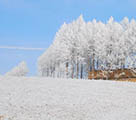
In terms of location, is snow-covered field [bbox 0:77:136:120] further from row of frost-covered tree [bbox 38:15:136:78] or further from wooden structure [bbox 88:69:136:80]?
row of frost-covered tree [bbox 38:15:136:78]

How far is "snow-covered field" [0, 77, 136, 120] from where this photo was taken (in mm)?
12398

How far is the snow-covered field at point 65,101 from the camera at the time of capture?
12398 mm

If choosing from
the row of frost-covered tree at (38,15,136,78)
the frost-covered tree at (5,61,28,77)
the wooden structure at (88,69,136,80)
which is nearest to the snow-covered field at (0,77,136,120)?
the wooden structure at (88,69,136,80)

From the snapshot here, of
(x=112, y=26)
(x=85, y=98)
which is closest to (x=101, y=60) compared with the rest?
(x=112, y=26)

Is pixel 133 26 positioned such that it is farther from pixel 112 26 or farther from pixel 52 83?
pixel 52 83

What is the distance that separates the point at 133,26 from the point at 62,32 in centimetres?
1401

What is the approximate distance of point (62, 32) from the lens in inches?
1921

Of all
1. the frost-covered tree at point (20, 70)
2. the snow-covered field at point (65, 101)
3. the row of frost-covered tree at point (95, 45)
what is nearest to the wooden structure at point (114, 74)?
the row of frost-covered tree at point (95, 45)

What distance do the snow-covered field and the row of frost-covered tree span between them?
70.8 ft

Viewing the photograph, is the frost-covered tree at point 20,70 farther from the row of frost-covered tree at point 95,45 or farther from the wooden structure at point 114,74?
the wooden structure at point 114,74

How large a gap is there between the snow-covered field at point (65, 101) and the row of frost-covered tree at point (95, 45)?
70.8 ft

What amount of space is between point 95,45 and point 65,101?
29577 millimetres

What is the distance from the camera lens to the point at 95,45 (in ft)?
144

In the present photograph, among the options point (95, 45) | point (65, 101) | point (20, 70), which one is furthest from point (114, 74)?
point (20, 70)
